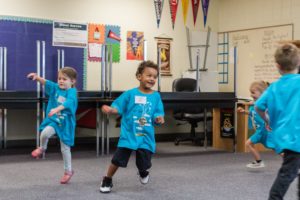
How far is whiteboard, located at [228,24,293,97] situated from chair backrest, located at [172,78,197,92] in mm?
824

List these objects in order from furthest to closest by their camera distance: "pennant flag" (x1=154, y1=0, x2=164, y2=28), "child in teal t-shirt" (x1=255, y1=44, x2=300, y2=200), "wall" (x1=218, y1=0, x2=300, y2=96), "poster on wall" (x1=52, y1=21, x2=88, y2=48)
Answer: "pennant flag" (x1=154, y1=0, x2=164, y2=28), "wall" (x1=218, y1=0, x2=300, y2=96), "poster on wall" (x1=52, y1=21, x2=88, y2=48), "child in teal t-shirt" (x1=255, y1=44, x2=300, y2=200)

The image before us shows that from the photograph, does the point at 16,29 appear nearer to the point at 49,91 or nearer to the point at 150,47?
the point at 150,47

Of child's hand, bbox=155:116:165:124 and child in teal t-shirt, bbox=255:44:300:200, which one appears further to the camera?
child's hand, bbox=155:116:165:124

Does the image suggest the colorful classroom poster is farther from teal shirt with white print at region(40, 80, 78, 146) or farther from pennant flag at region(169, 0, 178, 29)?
teal shirt with white print at region(40, 80, 78, 146)

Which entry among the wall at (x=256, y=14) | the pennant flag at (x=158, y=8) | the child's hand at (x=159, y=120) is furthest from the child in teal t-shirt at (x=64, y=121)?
the wall at (x=256, y=14)

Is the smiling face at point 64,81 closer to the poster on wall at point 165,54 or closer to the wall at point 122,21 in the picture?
the wall at point 122,21

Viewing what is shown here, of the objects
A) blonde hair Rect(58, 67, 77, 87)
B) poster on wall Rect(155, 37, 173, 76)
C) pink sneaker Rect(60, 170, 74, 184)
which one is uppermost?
poster on wall Rect(155, 37, 173, 76)

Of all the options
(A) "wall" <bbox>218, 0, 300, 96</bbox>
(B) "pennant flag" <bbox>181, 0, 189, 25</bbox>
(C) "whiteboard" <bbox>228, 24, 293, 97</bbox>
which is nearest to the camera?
(A) "wall" <bbox>218, 0, 300, 96</bbox>

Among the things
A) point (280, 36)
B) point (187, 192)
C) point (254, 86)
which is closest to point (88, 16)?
point (280, 36)

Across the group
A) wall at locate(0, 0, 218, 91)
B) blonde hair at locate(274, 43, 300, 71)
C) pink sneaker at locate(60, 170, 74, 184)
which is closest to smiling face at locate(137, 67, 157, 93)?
pink sneaker at locate(60, 170, 74, 184)

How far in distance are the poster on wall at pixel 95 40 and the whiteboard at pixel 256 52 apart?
209cm

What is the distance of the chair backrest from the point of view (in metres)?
6.83

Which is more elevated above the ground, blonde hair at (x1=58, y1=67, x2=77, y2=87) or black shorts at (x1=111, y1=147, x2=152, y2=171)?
blonde hair at (x1=58, y1=67, x2=77, y2=87)

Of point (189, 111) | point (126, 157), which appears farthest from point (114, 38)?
point (126, 157)
